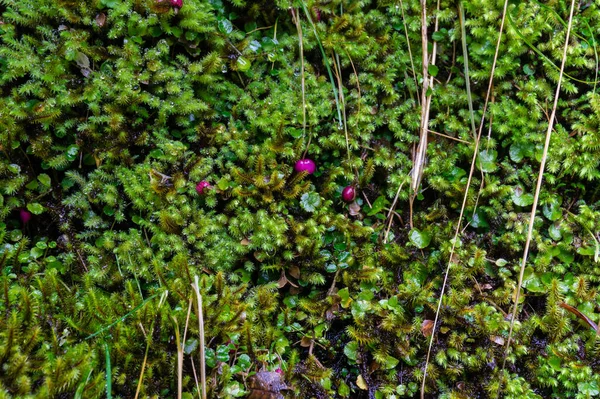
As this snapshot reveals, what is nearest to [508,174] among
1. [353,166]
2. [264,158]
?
[353,166]

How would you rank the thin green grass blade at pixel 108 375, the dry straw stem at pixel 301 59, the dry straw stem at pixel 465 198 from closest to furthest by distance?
the thin green grass blade at pixel 108 375
the dry straw stem at pixel 465 198
the dry straw stem at pixel 301 59

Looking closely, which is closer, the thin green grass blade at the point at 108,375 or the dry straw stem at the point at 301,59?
the thin green grass blade at the point at 108,375

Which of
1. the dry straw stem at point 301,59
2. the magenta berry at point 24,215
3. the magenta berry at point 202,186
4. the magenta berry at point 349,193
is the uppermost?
the dry straw stem at point 301,59

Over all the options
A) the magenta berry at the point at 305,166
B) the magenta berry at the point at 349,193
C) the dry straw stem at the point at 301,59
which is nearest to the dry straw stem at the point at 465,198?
the magenta berry at the point at 349,193

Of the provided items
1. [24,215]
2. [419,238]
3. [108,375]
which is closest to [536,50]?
[419,238]

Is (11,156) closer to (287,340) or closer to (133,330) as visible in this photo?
(133,330)

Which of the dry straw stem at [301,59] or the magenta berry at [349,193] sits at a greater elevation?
the dry straw stem at [301,59]

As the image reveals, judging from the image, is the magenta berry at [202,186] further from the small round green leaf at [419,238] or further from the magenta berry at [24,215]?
the small round green leaf at [419,238]

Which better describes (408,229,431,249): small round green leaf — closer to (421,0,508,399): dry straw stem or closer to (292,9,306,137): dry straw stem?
(421,0,508,399): dry straw stem
